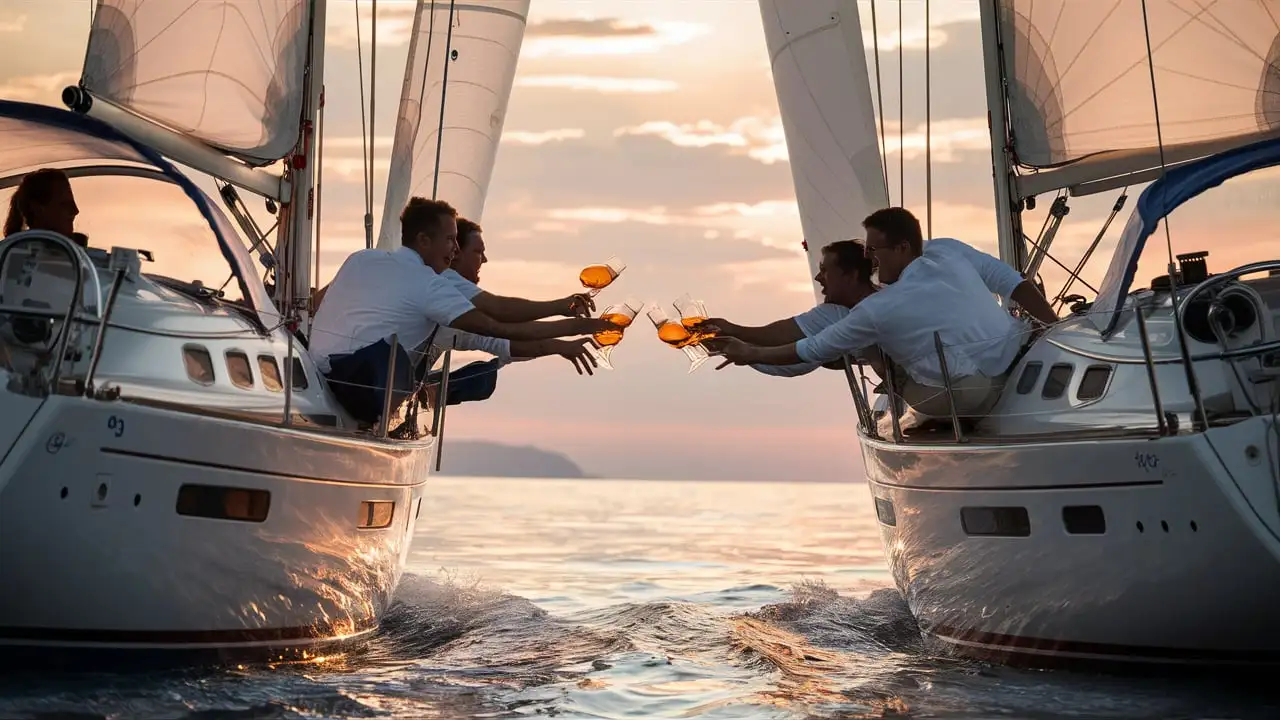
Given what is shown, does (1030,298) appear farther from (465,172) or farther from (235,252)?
(465,172)

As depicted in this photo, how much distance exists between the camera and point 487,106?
14.7 meters

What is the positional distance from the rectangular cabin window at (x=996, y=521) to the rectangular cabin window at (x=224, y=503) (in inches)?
146

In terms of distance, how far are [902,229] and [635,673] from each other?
3080 mm

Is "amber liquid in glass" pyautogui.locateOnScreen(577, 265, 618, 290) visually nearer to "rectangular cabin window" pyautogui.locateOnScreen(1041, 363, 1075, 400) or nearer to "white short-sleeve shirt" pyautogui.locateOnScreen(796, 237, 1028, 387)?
"white short-sleeve shirt" pyautogui.locateOnScreen(796, 237, 1028, 387)

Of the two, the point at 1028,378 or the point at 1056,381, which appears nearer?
the point at 1056,381

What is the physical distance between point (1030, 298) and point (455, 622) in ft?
15.1

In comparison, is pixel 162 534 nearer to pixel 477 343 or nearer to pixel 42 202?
pixel 42 202

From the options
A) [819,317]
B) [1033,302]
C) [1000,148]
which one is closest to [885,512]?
[819,317]

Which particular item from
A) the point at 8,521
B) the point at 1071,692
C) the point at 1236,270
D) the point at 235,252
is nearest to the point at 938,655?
the point at 1071,692

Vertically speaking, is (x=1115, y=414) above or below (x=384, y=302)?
below

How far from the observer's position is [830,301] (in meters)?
10.0

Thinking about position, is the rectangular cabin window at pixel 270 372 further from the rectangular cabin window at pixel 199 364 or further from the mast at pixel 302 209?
the mast at pixel 302 209

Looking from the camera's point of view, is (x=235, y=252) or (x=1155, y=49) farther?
(x=1155, y=49)

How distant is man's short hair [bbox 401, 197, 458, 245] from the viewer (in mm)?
9539
